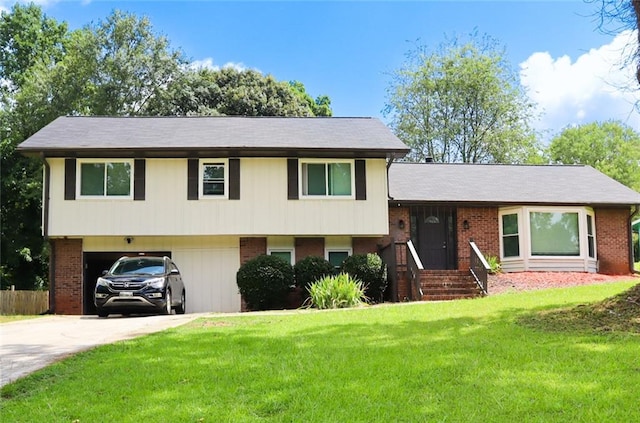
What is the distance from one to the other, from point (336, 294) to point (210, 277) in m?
5.29

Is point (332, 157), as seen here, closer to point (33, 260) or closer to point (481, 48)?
point (33, 260)

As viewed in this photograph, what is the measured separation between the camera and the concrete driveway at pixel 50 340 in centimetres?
767

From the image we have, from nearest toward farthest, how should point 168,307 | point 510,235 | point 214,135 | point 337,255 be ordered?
point 168,307 → point 337,255 → point 214,135 → point 510,235

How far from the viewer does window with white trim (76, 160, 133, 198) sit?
19328 mm

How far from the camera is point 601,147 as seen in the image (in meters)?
55.5

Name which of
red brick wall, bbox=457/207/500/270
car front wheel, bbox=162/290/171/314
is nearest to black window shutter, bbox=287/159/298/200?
car front wheel, bbox=162/290/171/314

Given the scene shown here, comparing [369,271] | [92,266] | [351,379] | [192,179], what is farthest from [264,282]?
[351,379]

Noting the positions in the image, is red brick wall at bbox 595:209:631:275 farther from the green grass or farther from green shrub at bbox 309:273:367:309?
the green grass

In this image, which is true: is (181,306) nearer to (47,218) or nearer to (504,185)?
(47,218)

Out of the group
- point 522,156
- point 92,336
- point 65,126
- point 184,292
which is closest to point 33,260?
point 65,126

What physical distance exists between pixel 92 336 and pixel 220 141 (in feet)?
32.8

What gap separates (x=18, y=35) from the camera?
40.2 meters

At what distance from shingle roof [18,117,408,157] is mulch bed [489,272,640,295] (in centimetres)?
499

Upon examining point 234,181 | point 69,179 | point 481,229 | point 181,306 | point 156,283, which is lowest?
point 181,306
